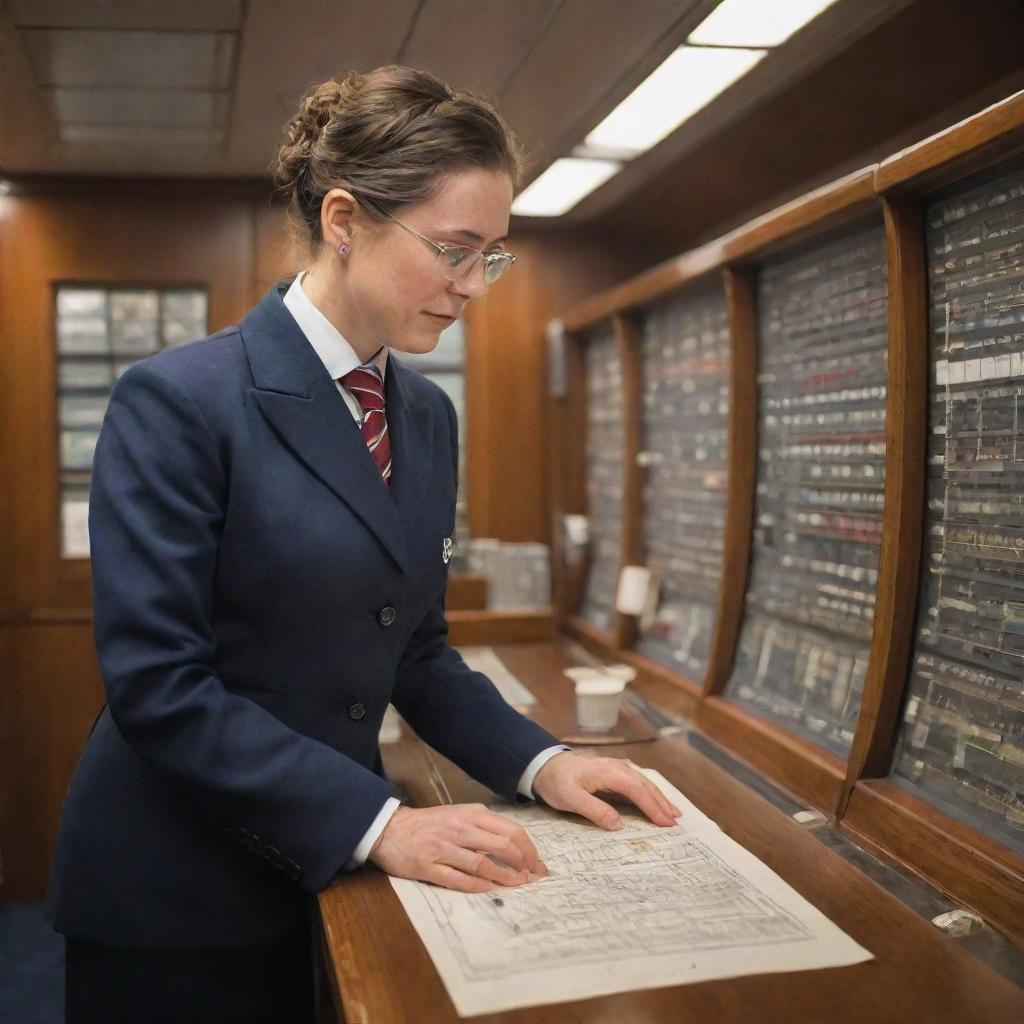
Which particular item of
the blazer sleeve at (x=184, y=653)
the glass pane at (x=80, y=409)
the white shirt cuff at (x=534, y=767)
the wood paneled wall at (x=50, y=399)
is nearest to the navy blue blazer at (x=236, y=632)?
the blazer sleeve at (x=184, y=653)

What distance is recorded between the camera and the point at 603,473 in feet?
13.1

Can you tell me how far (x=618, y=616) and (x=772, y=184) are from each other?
1359 millimetres

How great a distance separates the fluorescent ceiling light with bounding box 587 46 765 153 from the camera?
2523 mm

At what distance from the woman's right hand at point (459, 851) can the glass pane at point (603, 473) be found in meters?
2.27

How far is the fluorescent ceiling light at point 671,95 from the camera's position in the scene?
99.3 inches

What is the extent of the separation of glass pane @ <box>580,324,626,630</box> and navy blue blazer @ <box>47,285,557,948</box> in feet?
7.13

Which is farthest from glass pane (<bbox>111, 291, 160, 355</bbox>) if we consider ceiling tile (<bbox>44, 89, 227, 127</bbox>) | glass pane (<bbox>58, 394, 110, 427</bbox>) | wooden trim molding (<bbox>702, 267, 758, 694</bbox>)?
wooden trim molding (<bbox>702, 267, 758, 694</bbox>)

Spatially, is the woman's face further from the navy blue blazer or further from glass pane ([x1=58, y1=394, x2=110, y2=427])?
glass pane ([x1=58, y1=394, x2=110, y2=427])

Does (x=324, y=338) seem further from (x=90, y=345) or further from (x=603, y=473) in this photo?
(x=90, y=345)

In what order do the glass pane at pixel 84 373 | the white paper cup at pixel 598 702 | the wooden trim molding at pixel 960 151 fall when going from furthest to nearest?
the glass pane at pixel 84 373, the white paper cup at pixel 598 702, the wooden trim molding at pixel 960 151

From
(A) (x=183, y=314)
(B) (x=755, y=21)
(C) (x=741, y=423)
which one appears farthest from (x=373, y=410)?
(A) (x=183, y=314)

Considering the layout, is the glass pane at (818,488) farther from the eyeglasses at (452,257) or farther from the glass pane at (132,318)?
the glass pane at (132,318)

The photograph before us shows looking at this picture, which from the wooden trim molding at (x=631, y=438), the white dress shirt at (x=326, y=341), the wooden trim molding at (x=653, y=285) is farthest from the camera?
the wooden trim molding at (x=631, y=438)

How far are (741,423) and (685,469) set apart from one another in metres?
0.56
